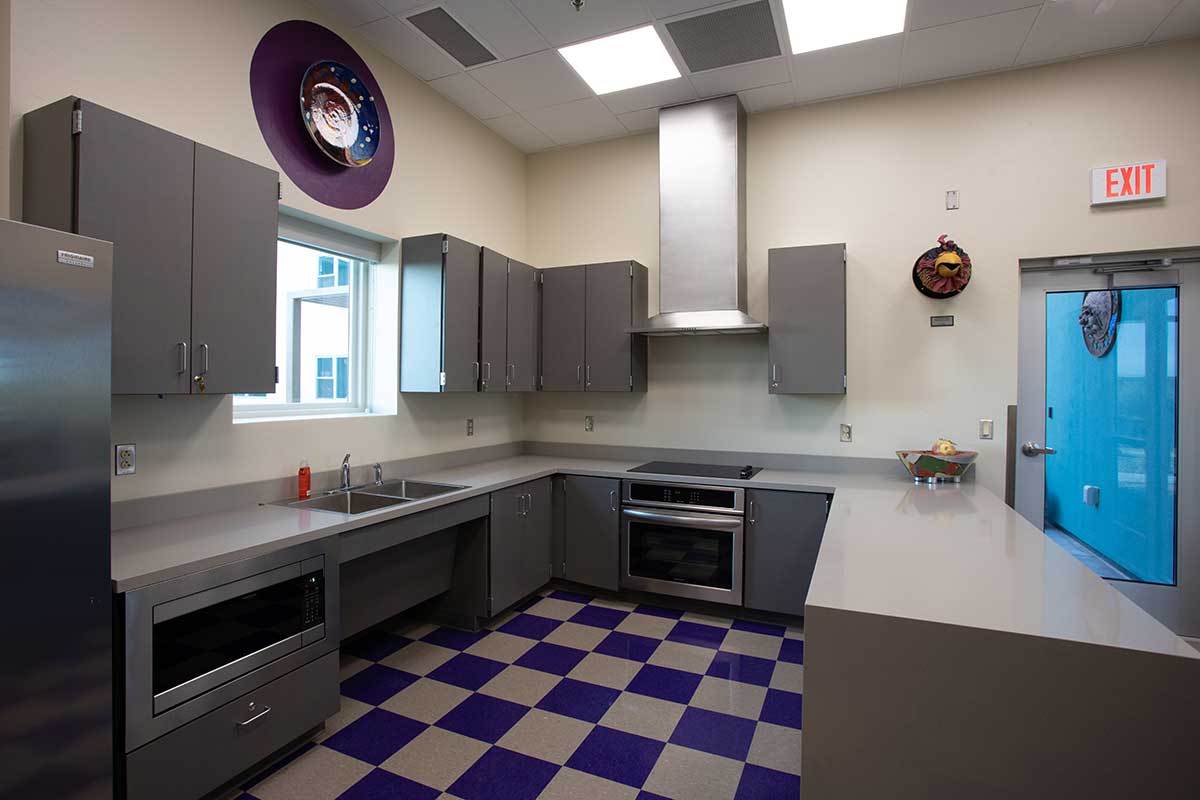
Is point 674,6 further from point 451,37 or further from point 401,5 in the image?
point 401,5

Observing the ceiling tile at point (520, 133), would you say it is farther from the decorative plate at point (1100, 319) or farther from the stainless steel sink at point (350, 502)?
the decorative plate at point (1100, 319)

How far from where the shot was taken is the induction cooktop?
3613 mm

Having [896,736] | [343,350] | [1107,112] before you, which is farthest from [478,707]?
[1107,112]

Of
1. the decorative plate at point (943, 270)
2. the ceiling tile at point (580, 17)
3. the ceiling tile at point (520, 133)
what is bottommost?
the decorative plate at point (943, 270)

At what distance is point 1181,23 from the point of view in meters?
2.92

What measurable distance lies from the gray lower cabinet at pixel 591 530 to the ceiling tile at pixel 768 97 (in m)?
2.53

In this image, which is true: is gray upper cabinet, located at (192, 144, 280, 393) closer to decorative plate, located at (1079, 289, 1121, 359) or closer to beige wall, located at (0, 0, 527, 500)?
beige wall, located at (0, 0, 527, 500)

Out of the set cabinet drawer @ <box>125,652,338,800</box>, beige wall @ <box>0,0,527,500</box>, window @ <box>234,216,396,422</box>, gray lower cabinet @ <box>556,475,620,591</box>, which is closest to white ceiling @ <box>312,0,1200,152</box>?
beige wall @ <box>0,0,527,500</box>

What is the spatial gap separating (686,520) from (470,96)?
2.92 m

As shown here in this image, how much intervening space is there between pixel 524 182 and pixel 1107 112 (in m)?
3.62

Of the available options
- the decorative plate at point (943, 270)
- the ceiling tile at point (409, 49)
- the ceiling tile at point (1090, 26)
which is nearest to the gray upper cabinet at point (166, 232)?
the ceiling tile at point (409, 49)

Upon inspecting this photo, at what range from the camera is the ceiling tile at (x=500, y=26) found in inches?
112

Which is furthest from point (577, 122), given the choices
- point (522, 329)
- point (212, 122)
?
point (212, 122)

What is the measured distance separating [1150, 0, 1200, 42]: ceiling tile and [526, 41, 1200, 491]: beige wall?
81 mm
